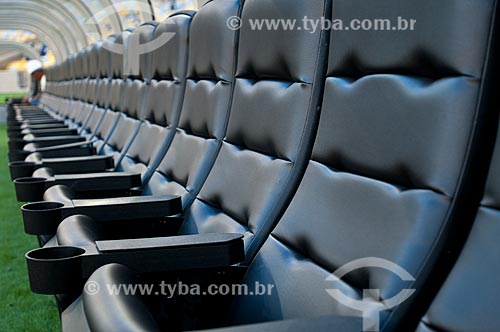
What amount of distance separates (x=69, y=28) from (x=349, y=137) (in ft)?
46.7

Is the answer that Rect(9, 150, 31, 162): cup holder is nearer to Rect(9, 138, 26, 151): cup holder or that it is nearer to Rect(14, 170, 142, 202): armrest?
Rect(9, 138, 26, 151): cup holder

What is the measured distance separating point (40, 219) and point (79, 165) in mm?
1311

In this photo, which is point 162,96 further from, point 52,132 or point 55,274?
point 52,132

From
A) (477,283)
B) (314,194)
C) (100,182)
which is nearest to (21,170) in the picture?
(100,182)

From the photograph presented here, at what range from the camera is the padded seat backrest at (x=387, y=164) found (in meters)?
0.94

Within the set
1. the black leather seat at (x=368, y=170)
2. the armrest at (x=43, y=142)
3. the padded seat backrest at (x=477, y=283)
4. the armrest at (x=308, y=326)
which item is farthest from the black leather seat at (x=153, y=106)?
the padded seat backrest at (x=477, y=283)

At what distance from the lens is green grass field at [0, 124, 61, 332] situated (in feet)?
8.14

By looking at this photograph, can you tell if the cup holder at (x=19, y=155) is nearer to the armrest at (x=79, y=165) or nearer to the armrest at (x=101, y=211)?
the armrest at (x=79, y=165)

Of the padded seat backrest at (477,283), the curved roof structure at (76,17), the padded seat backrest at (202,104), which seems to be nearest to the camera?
the padded seat backrest at (477,283)

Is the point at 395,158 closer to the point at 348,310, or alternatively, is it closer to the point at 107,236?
the point at 348,310

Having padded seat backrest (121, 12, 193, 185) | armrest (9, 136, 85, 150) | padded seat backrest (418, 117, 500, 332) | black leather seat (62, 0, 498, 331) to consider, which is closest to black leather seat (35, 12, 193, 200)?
padded seat backrest (121, 12, 193, 185)

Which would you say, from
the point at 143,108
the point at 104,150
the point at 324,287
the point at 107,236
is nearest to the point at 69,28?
the point at 104,150

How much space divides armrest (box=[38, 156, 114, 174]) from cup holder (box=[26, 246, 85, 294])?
181 cm

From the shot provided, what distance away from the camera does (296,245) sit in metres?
1.32
